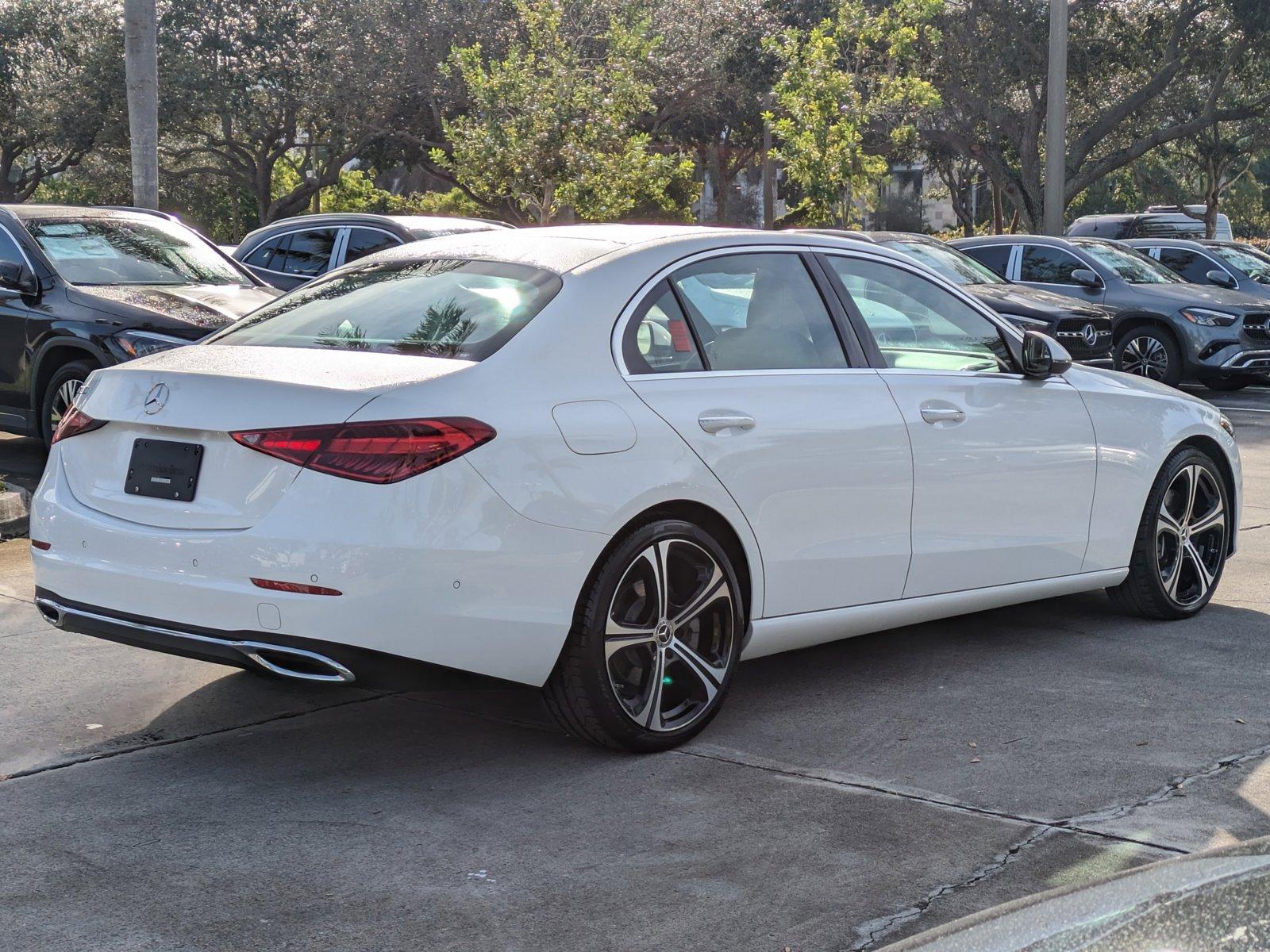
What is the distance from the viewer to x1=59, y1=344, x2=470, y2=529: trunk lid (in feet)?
13.7

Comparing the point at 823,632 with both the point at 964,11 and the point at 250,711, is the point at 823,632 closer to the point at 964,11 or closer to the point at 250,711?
the point at 250,711

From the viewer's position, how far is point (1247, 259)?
1973 cm

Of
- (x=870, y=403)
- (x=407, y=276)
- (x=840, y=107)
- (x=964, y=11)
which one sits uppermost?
(x=964, y=11)

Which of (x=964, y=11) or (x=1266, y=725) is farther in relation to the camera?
(x=964, y=11)

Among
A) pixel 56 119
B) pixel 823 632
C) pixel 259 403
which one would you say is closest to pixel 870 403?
pixel 823 632

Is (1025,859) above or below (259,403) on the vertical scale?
below

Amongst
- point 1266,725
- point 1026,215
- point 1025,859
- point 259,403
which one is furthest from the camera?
point 1026,215

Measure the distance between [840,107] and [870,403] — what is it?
27.8 metres

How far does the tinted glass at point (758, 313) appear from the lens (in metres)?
5.02

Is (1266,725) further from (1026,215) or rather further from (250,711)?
(1026,215)

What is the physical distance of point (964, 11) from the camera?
A: 108 ft

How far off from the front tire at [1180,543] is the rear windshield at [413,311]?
3.10m

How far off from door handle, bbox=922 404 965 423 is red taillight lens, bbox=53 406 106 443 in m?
2.76

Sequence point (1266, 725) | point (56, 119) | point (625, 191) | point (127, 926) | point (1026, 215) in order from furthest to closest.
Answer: point (56, 119) → point (1026, 215) → point (625, 191) → point (1266, 725) → point (127, 926)
